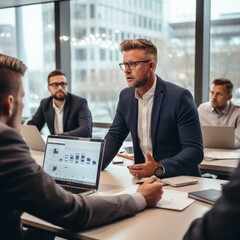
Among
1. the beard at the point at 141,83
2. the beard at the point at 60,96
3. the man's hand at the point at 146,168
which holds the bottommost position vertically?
the man's hand at the point at 146,168

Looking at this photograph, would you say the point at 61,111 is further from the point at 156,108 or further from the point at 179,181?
the point at 179,181

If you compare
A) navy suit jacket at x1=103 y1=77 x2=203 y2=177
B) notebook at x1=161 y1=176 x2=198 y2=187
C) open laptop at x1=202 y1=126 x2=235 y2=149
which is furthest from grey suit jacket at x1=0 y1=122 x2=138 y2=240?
open laptop at x1=202 y1=126 x2=235 y2=149

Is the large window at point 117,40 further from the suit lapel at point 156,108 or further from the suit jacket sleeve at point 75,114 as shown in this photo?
the suit lapel at point 156,108

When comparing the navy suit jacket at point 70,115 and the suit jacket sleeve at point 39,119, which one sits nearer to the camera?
the navy suit jacket at point 70,115

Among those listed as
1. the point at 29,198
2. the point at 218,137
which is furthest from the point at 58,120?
the point at 29,198

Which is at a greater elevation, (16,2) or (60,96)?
(16,2)

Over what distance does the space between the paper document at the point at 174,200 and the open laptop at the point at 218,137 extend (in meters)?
1.33

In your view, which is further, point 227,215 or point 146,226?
point 146,226

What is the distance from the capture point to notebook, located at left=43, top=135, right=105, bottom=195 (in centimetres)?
168

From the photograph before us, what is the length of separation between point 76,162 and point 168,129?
2.50 ft

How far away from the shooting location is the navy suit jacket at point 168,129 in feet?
6.86

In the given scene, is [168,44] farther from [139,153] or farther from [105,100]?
[139,153]

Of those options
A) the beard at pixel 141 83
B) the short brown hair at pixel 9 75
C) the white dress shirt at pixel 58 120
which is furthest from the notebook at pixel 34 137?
the short brown hair at pixel 9 75

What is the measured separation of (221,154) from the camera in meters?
2.82
